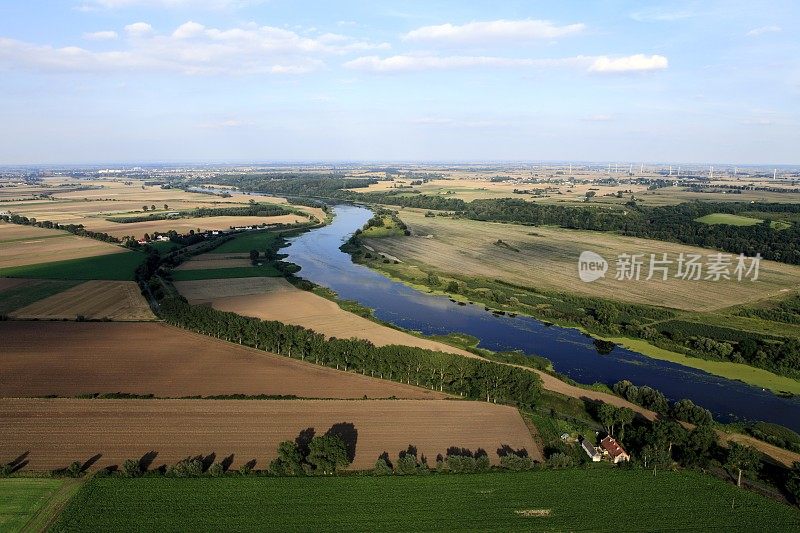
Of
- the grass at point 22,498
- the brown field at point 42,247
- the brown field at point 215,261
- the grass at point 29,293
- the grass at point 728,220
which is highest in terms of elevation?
the grass at point 728,220

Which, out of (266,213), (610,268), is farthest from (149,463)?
(266,213)

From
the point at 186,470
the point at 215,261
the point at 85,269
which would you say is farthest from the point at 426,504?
the point at 85,269

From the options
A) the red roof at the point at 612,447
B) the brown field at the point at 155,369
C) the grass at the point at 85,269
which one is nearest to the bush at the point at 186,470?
the brown field at the point at 155,369

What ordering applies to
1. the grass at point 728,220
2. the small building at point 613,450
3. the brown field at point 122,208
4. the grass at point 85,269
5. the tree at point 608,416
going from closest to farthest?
the small building at point 613,450
the tree at point 608,416
the grass at point 85,269
the grass at point 728,220
the brown field at point 122,208

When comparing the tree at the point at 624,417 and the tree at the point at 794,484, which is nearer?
the tree at the point at 794,484

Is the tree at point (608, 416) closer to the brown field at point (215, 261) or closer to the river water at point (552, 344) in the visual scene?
the river water at point (552, 344)

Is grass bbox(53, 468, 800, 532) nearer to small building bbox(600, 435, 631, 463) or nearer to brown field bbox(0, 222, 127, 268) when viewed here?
small building bbox(600, 435, 631, 463)

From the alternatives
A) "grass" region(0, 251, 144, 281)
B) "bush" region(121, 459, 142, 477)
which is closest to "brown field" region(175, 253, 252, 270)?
"grass" region(0, 251, 144, 281)

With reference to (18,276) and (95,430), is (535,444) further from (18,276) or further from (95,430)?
(18,276)
